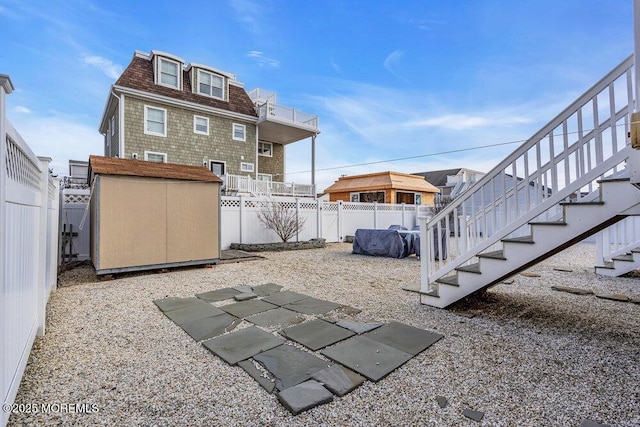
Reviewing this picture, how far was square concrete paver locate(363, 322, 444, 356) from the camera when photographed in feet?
8.20

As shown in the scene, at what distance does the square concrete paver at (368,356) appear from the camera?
2.10m

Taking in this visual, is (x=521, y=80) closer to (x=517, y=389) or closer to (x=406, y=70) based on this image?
(x=406, y=70)

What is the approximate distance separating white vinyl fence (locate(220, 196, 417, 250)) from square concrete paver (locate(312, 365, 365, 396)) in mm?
7119

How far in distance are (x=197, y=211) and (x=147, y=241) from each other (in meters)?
1.04

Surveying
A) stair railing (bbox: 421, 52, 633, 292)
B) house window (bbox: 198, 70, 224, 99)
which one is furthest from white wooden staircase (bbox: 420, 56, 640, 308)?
house window (bbox: 198, 70, 224, 99)

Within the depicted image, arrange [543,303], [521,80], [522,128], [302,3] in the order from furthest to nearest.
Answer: [522,128] → [521,80] → [302,3] → [543,303]

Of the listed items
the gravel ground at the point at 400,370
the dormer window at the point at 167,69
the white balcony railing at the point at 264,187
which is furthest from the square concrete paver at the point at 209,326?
the dormer window at the point at 167,69

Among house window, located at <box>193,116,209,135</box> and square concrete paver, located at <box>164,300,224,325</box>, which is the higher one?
house window, located at <box>193,116,209,135</box>

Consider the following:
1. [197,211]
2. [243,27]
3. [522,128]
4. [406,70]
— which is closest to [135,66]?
[243,27]

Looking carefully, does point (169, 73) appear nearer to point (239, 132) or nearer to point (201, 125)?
point (201, 125)

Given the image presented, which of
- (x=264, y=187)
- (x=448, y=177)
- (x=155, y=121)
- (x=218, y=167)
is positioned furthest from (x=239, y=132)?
(x=448, y=177)

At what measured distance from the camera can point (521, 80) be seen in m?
9.29

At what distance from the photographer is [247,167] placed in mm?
13945

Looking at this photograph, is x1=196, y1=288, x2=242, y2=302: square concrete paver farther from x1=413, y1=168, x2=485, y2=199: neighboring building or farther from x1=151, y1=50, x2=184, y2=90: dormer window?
x1=413, y1=168, x2=485, y2=199: neighboring building
